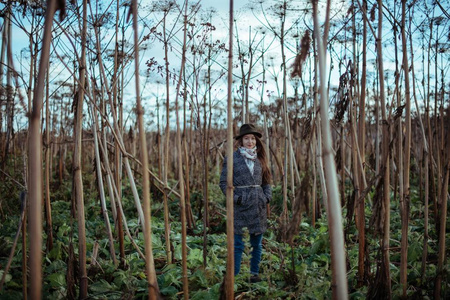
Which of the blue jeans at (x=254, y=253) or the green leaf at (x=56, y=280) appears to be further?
the blue jeans at (x=254, y=253)

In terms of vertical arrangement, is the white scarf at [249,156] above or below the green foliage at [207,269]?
above

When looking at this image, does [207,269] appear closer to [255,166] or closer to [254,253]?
[254,253]

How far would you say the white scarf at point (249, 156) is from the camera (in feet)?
9.94

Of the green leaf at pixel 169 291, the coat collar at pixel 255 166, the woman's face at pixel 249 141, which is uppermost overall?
the woman's face at pixel 249 141

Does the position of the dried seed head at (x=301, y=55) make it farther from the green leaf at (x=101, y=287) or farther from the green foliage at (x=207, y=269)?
the green leaf at (x=101, y=287)

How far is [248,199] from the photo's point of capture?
2961 mm

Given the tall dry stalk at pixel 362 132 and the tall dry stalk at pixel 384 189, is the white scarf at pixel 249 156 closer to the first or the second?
the tall dry stalk at pixel 362 132

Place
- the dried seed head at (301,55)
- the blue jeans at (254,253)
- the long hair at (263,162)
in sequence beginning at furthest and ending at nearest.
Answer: the long hair at (263,162), the blue jeans at (254,253), the dried seed head at (301,55)

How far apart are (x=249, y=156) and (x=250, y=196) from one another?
349 millimetres

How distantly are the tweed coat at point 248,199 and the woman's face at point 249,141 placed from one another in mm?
114

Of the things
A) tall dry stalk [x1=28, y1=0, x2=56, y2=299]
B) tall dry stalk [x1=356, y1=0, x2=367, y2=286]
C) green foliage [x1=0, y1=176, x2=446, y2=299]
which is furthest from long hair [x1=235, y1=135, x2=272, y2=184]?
tall dry stalk [x1=28, y1=0, x2=56, y2=299]

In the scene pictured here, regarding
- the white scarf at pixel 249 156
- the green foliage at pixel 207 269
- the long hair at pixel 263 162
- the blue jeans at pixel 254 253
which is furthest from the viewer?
the long hair at pixel 263 162

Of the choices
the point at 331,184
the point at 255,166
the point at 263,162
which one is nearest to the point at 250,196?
the point at 255,166

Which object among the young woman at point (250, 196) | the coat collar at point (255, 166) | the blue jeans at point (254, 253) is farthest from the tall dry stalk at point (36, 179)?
the coat collar at point (255, 166)
